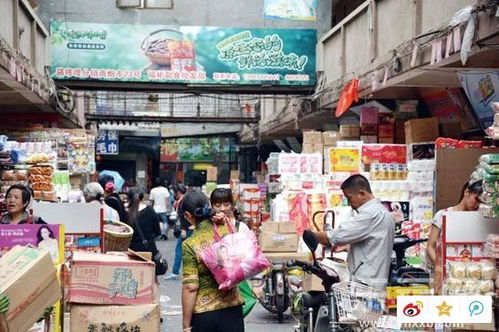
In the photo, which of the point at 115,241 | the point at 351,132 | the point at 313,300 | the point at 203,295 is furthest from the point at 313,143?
the point at 203,295

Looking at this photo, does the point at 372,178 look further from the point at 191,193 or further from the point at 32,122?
the point at 32,122

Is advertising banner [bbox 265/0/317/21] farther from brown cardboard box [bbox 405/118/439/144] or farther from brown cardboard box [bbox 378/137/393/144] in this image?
brown cardboard box [bbox 405/118/439/144]

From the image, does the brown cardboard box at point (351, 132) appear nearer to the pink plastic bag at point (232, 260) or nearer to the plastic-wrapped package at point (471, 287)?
the plastic-wrapped package at point (471, 287)

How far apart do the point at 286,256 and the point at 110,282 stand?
20.5 ft

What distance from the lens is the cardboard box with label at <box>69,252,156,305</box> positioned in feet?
18.6

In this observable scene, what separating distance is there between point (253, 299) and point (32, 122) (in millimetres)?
12573

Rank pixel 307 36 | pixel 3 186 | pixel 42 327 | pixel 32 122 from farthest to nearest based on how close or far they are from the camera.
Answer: pixel 307 36
pixel 32 122
pixel 3 186
pixel 42 327

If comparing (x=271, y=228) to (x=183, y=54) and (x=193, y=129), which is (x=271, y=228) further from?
(x=193, y=129)

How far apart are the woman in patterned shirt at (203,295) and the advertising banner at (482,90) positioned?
4.35 metres

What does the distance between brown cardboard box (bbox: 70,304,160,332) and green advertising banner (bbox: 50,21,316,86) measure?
44.0ft

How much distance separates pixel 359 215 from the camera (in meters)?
6.59

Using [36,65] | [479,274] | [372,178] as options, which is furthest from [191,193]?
[36,65]

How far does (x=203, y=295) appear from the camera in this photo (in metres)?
5.69

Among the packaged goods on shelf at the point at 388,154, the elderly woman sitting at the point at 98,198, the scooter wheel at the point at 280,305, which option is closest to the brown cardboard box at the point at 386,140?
the packaged goods on shelf at the point at 388,154
